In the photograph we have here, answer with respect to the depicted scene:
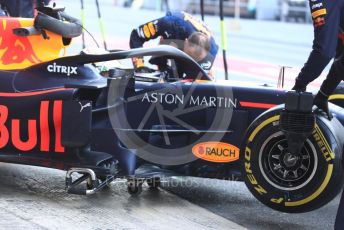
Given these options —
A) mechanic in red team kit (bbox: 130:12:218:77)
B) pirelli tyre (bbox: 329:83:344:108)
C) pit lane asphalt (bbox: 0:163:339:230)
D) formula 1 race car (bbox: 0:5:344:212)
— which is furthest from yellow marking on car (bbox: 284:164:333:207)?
mechanic in red team kit (bbox: 130:12:218:77)

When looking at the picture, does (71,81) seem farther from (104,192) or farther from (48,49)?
(104,192)

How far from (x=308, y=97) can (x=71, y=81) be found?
5.92 ft

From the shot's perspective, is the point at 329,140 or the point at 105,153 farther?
the point at 105,153

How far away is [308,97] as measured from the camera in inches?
152

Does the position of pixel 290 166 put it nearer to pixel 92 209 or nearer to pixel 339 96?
pixel 339 96

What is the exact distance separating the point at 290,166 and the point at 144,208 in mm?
1059

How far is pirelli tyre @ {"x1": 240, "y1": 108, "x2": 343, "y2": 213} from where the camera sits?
3957 mm

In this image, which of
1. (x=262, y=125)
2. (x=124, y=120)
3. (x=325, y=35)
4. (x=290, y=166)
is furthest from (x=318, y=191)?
(x=124, y=120)

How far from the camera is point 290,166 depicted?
4094 millimetres

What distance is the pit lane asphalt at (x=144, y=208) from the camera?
4.17 m

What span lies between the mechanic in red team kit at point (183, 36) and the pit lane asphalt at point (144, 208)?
4.17 feet

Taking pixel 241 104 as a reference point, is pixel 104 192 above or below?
below

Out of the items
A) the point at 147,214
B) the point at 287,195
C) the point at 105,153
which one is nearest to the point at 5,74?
the point at 105,153

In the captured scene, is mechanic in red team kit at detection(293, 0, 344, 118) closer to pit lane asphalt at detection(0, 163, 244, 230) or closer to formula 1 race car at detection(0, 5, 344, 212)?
formula 1 race car at detection(0, 5, 344, 212)
